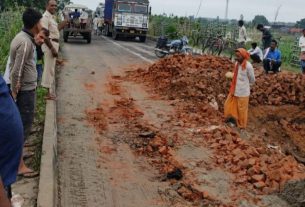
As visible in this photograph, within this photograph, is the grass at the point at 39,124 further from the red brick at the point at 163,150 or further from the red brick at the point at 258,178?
the red brick at the point at 258,178

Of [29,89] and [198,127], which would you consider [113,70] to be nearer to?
[198,127]

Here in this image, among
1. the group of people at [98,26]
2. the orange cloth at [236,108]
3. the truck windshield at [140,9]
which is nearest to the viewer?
the orange cloth at [236,108]

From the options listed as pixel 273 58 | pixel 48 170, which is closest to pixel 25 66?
pixel 48 170

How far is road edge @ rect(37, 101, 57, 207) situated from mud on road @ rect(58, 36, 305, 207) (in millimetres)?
257

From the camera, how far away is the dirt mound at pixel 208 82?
10.8 meters

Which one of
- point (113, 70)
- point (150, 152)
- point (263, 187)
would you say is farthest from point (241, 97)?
point (113, 70)

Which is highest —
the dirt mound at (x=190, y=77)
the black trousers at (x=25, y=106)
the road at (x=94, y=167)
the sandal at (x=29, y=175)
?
the black trousers at (x=25, y=106)

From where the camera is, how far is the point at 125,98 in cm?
1034

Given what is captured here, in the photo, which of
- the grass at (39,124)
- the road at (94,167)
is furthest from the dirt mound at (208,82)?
the grass at (39,124)

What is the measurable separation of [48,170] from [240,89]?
4573mm

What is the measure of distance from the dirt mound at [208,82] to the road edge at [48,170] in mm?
4187

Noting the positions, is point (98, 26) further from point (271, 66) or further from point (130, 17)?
point (271, 66)

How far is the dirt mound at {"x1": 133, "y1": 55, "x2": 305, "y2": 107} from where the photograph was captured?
35.5 feet

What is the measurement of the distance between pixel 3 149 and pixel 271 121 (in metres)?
9.44
